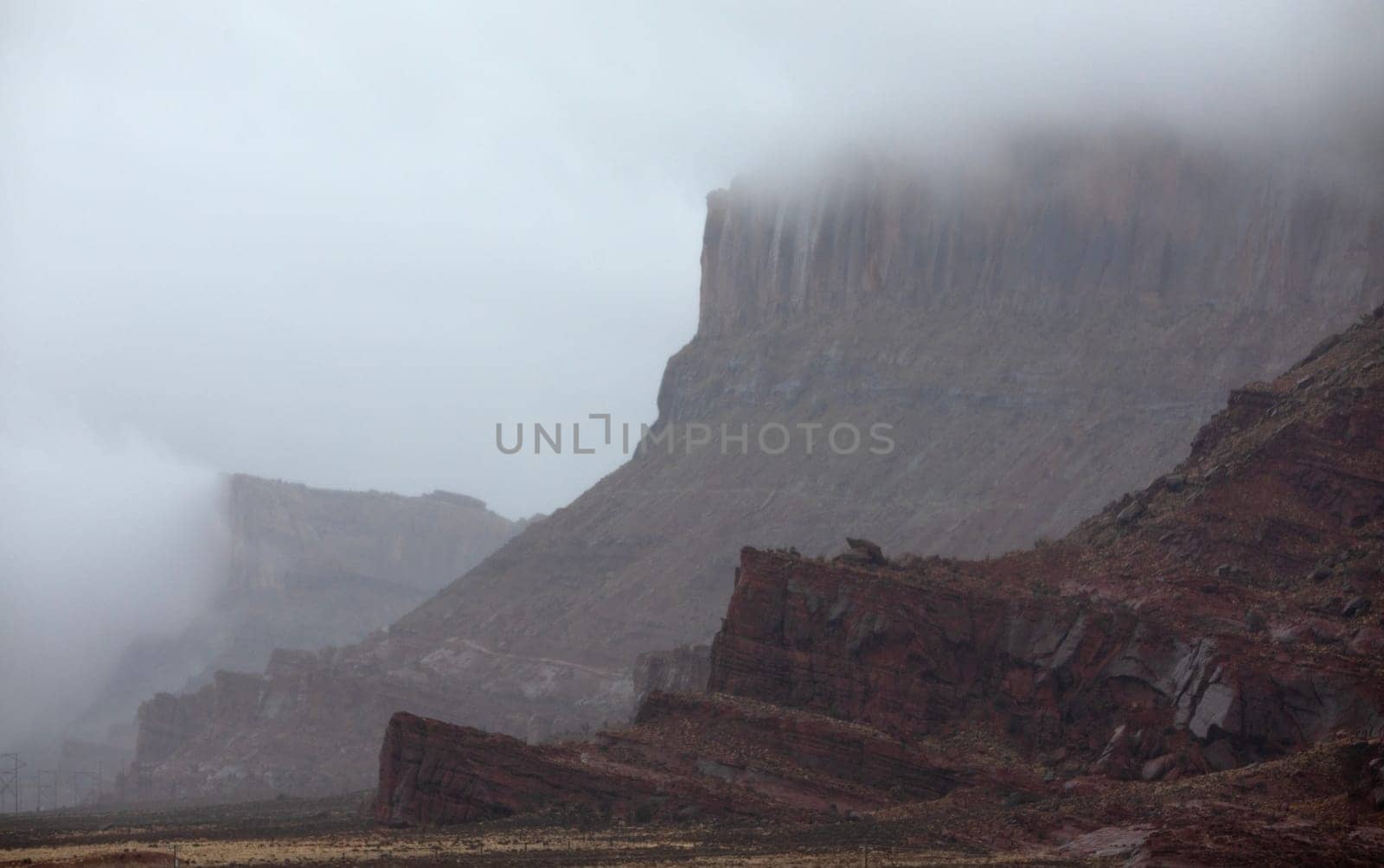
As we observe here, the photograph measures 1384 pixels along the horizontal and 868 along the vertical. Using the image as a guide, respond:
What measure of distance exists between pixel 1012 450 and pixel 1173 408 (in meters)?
14.1

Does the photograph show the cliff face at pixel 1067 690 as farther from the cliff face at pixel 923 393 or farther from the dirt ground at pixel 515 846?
the cliff face at pixel 923 393

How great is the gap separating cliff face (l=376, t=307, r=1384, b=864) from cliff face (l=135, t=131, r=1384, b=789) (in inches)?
2477

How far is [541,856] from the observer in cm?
5800

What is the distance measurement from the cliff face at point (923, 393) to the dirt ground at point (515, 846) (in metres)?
69.2

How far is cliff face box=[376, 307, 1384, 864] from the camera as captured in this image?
63188 millimetres

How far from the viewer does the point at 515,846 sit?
61188 mm

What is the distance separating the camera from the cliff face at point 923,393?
148500 mm

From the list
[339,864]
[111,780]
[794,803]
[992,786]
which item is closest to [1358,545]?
[992,786]

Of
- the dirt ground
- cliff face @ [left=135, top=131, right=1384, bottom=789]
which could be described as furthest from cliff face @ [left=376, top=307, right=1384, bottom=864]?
cliff face @ [left=135, top=131, right=1384, bottom=789]

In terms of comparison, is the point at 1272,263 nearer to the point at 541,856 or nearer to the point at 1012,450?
the point at 1012,450

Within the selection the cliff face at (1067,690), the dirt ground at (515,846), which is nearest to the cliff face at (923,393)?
the cliff face at (1067,690)

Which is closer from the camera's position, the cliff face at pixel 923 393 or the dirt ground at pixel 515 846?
the dirt ground at pixel 515 846

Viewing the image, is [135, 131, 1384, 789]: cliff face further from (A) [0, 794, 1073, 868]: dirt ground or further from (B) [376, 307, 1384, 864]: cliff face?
(A) [0, 794, 1073, 868]: dirt ground

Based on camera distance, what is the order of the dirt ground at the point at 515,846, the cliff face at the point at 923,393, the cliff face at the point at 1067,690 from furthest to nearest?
the cliff face at the point at 923,393, the cliff face at the point at 1067,690, the dirt ground at the point at 515,846
